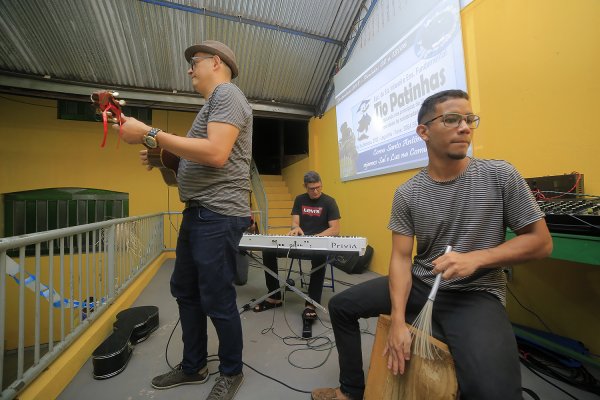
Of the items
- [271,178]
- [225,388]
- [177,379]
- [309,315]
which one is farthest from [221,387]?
[271,178]

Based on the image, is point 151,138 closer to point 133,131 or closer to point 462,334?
point 133,131

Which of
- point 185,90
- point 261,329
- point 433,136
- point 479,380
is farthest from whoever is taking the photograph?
point 185,90

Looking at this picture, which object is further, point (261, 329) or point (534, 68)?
point (261, 329)

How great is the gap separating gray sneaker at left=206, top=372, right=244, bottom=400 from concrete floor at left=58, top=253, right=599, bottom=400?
8 centimetres

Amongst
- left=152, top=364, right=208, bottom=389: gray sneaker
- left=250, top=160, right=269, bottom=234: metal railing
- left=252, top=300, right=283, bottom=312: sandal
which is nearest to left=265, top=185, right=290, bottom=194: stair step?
left=250, top=160, right=269, bottom=234: metal railing

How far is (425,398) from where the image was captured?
2.78 feet

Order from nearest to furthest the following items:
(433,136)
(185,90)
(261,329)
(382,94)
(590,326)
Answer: (433,136) < (590,326) < (261,329) < (382,94) < (185,90)

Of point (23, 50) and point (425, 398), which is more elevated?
point (23, 50)

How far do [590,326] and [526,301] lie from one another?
328 millimetres

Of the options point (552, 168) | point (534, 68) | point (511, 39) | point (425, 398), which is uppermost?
point (511, 39)

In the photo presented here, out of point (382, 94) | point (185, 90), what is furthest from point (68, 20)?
point (382, 94)

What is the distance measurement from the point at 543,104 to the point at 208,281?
7.44 feet

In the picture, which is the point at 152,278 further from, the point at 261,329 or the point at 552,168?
the point at 552,168

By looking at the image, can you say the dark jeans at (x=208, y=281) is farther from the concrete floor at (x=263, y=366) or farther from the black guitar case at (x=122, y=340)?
the black guitar case at (x=122, y=340)
